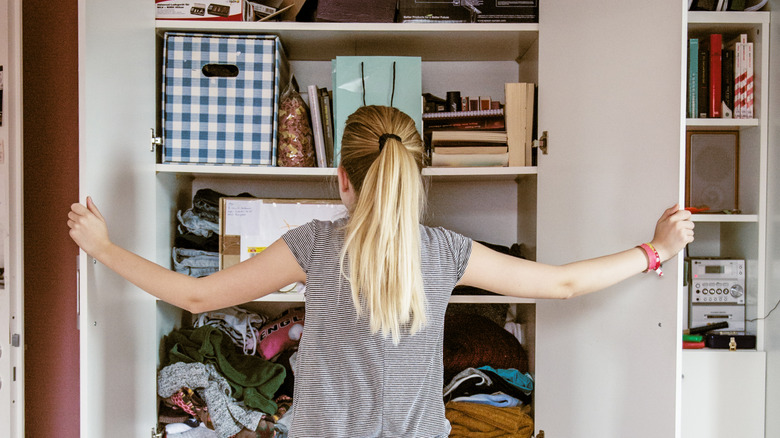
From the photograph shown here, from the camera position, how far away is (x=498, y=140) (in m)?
1.89

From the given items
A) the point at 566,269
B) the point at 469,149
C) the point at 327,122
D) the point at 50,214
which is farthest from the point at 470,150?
the point at 50,214

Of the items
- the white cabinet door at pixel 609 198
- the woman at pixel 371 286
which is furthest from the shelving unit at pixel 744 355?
the woman at pixel 371 286

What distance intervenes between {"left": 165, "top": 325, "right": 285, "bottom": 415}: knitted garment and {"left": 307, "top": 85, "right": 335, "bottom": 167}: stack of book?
69 centimetres

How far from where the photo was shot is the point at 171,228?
76.9 inches

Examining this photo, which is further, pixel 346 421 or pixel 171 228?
pixel 171 228

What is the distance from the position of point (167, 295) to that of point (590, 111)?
1.18 meters

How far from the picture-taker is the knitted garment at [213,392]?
5.75 ft

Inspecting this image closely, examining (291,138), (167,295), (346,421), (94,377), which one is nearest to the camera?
(346,421)

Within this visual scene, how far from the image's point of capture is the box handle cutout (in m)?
1.84

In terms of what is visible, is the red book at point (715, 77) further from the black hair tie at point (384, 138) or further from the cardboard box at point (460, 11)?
the black hair tie at point (384, 138)

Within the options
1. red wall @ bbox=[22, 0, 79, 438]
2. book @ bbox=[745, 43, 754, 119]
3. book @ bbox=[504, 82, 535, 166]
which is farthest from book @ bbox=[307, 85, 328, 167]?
book @ bbox=[745, 43, 754, 119]

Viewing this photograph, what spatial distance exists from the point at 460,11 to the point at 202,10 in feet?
2.77

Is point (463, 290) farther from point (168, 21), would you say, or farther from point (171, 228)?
point (168, 21)

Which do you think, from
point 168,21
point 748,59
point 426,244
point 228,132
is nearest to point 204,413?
point 228,132
